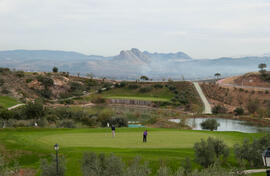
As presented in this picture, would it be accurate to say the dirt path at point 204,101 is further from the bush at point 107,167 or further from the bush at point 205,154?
the bush at point 107,167

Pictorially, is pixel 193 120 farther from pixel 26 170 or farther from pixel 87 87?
pixel 87 87

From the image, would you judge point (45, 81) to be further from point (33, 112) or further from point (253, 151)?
point (253, 151)

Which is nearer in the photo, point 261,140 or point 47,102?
point 261,140

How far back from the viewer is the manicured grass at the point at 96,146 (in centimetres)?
2441

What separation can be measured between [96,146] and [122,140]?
3.75 metres

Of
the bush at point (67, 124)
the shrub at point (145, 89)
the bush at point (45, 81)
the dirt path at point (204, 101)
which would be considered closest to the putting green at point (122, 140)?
the bush at point (67, 124)

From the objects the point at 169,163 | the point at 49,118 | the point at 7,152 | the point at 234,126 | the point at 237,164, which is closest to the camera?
the point at 169,163

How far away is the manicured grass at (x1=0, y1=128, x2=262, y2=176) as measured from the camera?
80.1 ft

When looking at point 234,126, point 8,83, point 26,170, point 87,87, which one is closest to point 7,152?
point 26,170

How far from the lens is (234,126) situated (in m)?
59.6

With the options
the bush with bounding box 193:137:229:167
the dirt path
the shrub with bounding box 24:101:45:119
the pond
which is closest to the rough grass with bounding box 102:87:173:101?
the dirt path

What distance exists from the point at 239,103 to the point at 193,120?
92.7 ft

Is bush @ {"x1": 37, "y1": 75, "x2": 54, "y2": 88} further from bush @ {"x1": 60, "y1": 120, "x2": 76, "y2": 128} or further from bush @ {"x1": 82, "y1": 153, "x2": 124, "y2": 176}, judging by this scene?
bush @ {"x1": 82, "y1": 153, "x2": 124, "y2": 176}

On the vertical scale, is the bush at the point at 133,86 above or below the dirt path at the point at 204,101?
above
